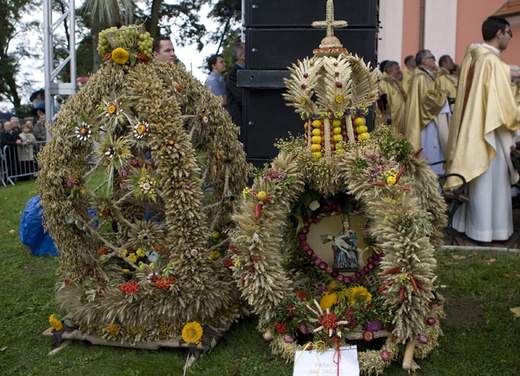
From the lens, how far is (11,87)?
2673 cm

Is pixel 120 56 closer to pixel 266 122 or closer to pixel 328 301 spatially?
pixel 328 301

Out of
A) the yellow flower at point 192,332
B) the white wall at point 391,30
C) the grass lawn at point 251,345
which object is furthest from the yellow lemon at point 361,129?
the white wall at point 391,30

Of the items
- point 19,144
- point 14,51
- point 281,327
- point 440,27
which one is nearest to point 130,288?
point 281,327

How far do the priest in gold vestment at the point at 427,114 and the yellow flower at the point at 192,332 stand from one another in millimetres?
4983

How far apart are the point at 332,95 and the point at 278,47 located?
2736 mm

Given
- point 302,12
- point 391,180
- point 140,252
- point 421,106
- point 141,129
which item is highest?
point 302,12

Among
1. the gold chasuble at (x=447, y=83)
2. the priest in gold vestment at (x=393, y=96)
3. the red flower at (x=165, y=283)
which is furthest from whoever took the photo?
the gold chasuble at (x=447, y=83)

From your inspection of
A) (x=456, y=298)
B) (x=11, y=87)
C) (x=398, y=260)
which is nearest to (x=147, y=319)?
(x=398, y=260)

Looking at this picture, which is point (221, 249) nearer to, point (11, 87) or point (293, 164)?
point (293, 164)

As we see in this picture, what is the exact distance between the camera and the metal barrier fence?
12867mm

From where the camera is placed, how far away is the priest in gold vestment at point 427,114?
8312mm

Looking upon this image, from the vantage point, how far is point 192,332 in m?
3.89

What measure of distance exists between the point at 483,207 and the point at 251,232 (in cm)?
362

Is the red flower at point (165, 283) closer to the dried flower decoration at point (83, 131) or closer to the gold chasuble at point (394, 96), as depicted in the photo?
the dried flower decoration at point (83, 131)
